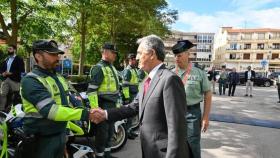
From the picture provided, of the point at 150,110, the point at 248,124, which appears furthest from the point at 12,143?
the point at 248,124

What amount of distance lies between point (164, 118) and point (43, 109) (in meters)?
1.21

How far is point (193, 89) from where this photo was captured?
453 centimetres

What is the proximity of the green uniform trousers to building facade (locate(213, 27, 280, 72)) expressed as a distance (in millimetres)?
88247

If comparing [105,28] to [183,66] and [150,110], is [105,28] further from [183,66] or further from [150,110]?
[150,110]

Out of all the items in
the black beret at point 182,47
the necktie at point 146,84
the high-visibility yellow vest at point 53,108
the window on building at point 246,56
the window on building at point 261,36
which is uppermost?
the window on building at point 261,36

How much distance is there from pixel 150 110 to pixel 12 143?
245 cm

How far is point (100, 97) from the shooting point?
5.47 metres

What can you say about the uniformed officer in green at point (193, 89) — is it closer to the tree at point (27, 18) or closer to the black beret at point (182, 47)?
the black beret at point (182, 47)

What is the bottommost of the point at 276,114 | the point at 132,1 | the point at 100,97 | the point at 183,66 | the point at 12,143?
the point at 276,114

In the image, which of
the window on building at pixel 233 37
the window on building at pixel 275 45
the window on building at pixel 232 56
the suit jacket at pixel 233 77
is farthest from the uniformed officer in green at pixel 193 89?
the window on building at pixel 233 37

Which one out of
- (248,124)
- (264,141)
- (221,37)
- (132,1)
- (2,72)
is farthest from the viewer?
(221,37)

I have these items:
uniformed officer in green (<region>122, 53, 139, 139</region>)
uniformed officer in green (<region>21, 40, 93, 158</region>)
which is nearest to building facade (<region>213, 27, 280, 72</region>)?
uniformed officer in green (<region>122, 53, 139, 139</region>)

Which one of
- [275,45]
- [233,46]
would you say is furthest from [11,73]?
[233,46]

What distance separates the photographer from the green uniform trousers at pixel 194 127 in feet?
14.1
